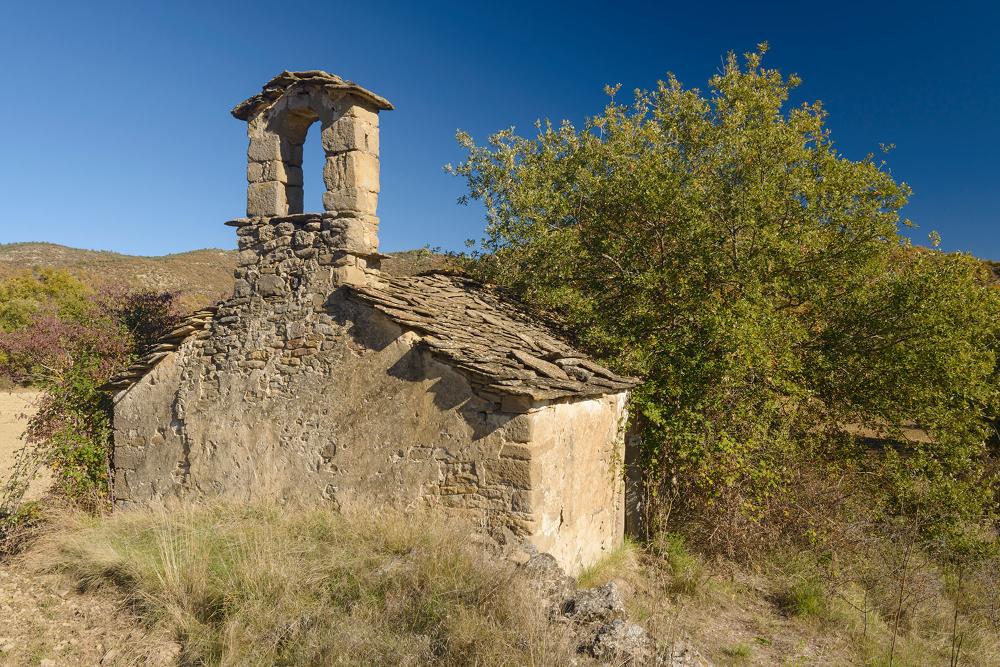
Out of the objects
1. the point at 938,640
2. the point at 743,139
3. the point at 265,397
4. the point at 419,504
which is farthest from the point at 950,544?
the point at 265,397

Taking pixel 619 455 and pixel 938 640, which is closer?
pixel 938 640

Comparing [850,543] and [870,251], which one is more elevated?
[870,251]

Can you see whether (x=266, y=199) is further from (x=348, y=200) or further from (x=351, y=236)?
(x=351, y=236)

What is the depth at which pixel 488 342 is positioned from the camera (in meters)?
6.70

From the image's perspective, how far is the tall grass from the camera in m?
3.83

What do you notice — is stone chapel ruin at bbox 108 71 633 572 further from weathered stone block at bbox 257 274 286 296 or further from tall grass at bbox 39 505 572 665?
tall grass at bbox 39 505 572 665

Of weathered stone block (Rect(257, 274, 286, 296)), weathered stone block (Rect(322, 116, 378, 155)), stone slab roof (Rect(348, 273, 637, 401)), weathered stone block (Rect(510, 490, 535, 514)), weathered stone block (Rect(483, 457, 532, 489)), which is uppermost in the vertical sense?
weathered stone block (Rect(322, 116, 378, 155))

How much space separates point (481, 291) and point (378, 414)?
126 inches

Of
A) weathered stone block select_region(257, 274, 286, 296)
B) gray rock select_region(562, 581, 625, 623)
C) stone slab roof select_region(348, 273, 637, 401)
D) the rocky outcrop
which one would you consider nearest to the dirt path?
weathered stone block select_region(257, 274, 286, 296)

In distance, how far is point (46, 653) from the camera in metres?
4.23

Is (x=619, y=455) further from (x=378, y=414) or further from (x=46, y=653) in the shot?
(x=46, y=653)

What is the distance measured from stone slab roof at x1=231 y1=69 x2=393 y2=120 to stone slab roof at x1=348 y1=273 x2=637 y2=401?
79.0 inches

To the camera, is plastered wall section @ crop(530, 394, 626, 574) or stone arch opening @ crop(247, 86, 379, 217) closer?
plastered wall section @ crop(530, 394, 626, 574)

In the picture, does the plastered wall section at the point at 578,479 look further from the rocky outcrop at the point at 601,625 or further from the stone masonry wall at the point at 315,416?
the rocky outcrop at the point at 601,625
